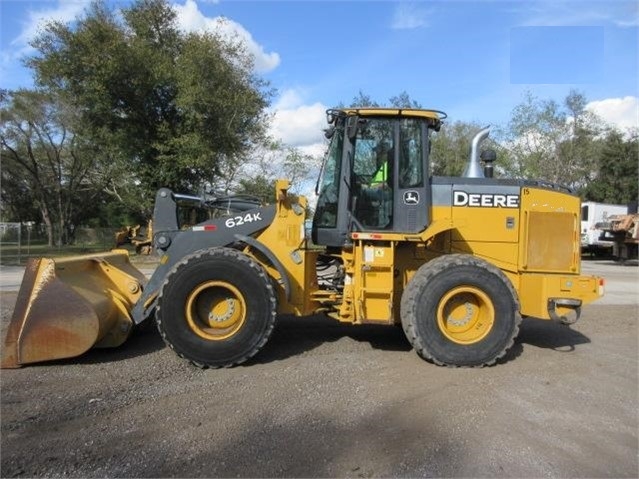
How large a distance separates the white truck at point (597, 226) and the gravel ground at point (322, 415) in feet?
66.8

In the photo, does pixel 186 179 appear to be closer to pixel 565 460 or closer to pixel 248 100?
pixel 248 100

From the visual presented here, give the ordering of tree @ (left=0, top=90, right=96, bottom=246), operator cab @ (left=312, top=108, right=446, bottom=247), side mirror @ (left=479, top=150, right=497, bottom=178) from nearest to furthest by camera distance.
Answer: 1. operator cab @ (left=312, top=108, right=446, bottom=247)
2. side mirror @ (left=479, top=150, right=497, bottom=178)
3. tree @ (left=0, top=90, right=96, bottom=246)

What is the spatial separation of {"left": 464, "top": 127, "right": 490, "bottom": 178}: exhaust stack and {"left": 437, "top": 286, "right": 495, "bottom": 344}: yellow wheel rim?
1667 mm

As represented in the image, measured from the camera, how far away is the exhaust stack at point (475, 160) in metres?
7.09

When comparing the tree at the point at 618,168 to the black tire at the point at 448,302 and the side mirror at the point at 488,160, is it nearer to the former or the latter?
the side mirror at the point at 488,160

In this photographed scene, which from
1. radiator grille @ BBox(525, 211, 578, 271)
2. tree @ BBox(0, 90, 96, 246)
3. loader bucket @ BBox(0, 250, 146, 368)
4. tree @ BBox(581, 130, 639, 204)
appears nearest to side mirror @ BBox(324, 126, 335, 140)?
radiator grille @ BBox(525, 211, 578, 271)

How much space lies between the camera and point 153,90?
22.5 meters

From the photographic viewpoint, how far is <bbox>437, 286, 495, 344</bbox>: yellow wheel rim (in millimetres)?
6117

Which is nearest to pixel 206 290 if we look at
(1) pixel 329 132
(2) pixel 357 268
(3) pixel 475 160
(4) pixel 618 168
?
(2) pixel 357 268

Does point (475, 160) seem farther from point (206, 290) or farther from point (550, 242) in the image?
point (206, 290)

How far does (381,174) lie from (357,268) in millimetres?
1169

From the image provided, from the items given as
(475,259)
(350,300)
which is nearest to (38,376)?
(350,300)

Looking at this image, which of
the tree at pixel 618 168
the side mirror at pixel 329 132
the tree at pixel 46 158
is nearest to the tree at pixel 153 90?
the tree at pixel 46 158

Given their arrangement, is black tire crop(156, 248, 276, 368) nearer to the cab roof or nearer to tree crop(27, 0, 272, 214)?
the cab roof
